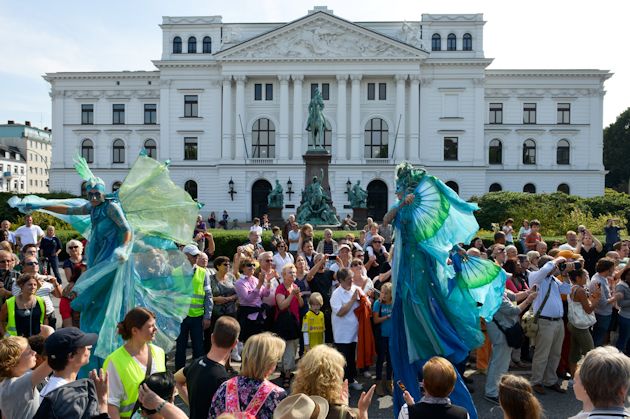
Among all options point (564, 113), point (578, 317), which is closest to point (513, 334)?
point (578, 317)

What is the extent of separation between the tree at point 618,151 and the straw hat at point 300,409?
240ft

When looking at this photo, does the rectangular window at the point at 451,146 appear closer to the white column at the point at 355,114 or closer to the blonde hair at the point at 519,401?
the white column at the point at 355,114

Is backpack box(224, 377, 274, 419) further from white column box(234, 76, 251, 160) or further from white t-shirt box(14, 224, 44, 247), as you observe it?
white column box(234, 76, 251, 160)

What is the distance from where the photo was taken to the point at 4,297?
Result: 7.97 meters

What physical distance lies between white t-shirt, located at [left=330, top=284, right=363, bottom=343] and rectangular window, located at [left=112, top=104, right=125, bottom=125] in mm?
51524

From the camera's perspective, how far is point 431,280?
6.12 meters

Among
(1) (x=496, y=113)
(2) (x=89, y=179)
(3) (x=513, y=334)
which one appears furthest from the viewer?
(1) (x=496, y=113)

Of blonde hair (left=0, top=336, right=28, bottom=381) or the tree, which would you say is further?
the tree

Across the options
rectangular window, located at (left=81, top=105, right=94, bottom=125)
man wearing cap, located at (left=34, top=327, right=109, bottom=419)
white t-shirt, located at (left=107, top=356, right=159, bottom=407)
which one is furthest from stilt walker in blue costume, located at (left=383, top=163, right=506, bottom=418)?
rectangular window, located at (left=81, top=105, right=94, bottom=125)

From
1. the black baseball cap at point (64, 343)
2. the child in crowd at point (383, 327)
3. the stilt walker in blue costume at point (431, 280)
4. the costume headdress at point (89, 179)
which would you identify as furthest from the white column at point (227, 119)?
the black baseball cap at point (64, 343)

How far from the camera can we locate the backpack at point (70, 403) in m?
3.37

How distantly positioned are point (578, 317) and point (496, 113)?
160 feet

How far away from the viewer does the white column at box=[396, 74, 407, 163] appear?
5006cm

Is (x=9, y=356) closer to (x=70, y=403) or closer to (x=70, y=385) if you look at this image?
(x=70, y=385)
